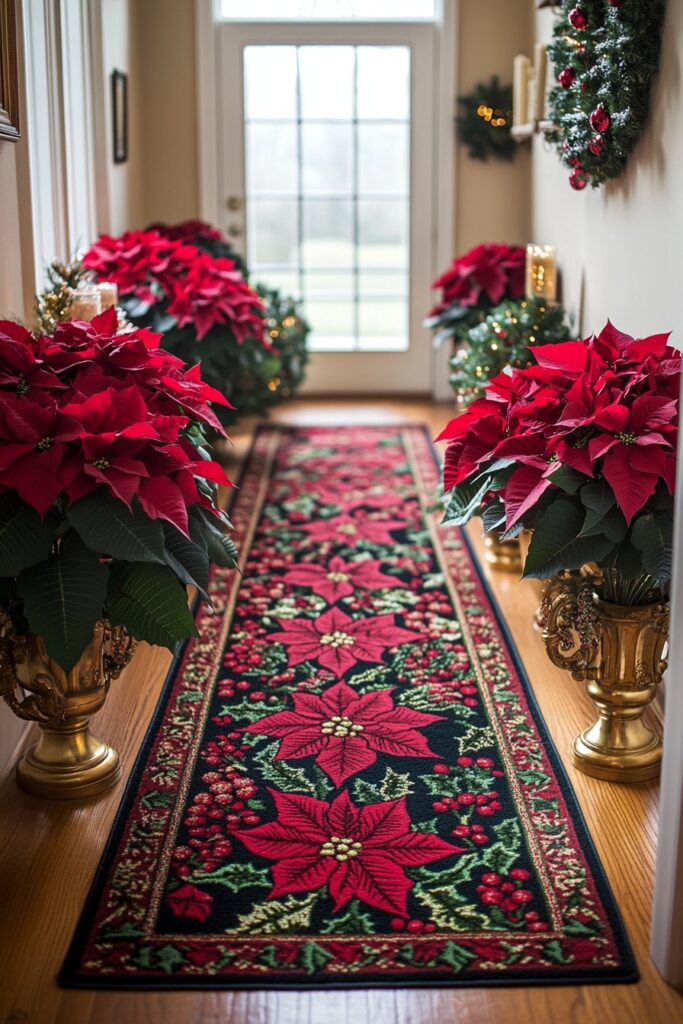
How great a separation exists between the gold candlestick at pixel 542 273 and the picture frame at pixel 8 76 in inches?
81.8

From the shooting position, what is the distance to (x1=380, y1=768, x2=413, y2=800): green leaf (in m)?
2.31

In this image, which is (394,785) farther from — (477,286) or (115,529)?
(477,286)

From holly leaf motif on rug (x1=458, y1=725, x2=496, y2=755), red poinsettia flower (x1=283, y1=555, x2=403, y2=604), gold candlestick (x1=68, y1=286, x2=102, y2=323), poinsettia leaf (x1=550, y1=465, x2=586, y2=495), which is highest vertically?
gold candlestick (x1=68, y1=286, x2=102, y2=323)

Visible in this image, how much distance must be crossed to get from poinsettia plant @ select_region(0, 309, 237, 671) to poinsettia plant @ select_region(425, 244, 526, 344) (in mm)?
2750

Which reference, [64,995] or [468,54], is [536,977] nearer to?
[64,995]

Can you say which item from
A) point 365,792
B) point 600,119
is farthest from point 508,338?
point 365,792

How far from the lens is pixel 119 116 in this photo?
197 inches

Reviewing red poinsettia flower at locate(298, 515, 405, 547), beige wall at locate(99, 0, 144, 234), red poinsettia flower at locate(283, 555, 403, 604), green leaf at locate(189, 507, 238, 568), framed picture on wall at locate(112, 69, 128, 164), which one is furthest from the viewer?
framed picture on wall at locate(112, 69, 128, 164)

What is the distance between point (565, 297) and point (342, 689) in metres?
2.03

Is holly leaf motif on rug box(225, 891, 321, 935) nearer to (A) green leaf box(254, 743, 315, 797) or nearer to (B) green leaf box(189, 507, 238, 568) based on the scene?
(A) green leaf box(254, 743, 315, 797)

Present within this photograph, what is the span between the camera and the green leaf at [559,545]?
6.78ft

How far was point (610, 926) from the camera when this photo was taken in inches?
74.3

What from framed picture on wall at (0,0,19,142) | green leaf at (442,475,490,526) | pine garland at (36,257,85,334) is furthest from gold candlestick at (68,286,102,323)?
green leaf at (442,475,490,526)

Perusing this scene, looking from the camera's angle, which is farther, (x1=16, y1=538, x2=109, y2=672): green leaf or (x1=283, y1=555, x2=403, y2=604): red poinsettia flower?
(x1=283, y1=555, x2=403, y2=604): red poinsettia flower
